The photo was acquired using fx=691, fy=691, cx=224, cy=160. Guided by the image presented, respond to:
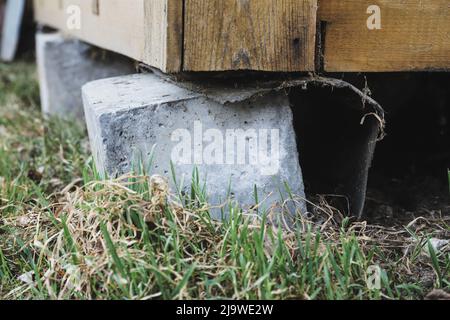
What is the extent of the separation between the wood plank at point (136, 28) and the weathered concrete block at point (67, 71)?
0.70 feet

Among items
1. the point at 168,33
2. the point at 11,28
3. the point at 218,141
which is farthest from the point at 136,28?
the point at 11,28

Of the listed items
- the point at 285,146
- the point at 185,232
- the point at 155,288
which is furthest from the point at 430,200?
the point at 155,288

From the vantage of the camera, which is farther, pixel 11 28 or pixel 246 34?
pixel 11 28

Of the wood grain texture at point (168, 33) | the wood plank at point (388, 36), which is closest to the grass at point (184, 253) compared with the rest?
the wood grain texture at point (168, 33)

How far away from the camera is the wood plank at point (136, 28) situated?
2.06 meters

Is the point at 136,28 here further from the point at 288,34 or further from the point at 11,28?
the point at 11,28

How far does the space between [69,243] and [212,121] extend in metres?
0.61

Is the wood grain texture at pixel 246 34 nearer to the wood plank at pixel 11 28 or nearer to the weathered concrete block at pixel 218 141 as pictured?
the weathered concrete block at pixel 218 141

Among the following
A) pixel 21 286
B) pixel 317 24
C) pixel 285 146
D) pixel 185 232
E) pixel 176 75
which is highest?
pixel 317 24

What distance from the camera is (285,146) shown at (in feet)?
7.36

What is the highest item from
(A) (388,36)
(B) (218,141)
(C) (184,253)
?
(A) (388,36)

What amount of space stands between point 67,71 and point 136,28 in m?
1.75

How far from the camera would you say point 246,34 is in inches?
82.9

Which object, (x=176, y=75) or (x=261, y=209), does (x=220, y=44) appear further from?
(x=261, y=209)
